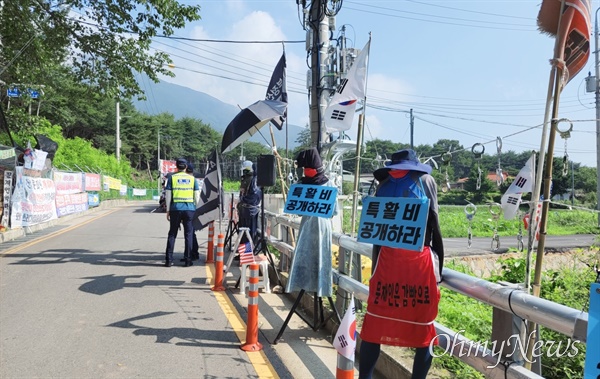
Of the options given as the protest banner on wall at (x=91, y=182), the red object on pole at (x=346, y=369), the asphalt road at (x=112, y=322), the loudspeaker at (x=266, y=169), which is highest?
the loudspeaker at (x=266, y=169)

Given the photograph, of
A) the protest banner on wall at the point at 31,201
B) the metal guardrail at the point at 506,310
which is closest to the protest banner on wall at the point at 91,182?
the protest banner on wall at the point at 31,201

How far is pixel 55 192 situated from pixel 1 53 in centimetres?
677

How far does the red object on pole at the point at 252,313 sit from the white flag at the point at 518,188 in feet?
15.6

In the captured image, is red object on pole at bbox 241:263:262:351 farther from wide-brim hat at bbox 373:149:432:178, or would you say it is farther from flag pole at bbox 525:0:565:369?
flag pole at bbox 525:0:565:369

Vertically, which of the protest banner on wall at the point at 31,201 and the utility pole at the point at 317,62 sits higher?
the utility pole at the point at 317,62

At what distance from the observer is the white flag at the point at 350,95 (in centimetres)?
582

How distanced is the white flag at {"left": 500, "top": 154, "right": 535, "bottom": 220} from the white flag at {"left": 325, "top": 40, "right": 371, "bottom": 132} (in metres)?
3.06

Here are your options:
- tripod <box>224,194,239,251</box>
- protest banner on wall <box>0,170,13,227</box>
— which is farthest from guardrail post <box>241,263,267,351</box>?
protest banner on wall <box>0,170,13,227</box>

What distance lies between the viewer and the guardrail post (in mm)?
4734

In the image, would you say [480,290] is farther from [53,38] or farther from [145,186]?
[145,186]

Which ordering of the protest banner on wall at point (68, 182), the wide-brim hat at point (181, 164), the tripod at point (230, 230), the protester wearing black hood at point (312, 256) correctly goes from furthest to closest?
the protest banner on wall at point (68, 182), the tripod at point (230, 230), the wide-brim hat at point (181, 164), the protester wearing black hood at point (312, 256)

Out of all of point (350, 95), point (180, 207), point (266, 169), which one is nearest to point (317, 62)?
point (350, 95)

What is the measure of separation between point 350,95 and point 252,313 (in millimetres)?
2963

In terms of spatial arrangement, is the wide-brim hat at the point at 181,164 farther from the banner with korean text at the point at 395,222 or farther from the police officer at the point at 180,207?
the banner with korean text at the point at 395,222
